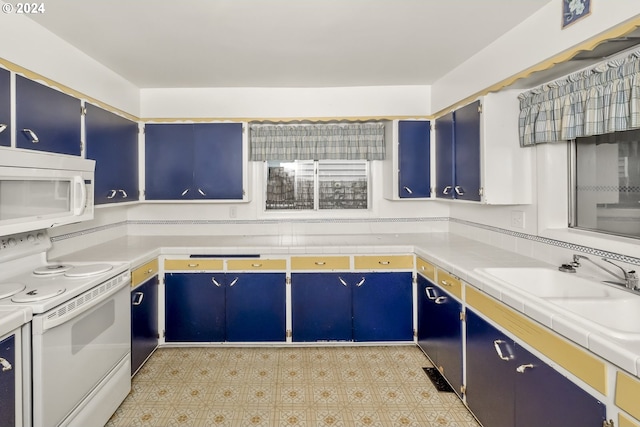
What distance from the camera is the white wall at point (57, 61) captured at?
183 cm

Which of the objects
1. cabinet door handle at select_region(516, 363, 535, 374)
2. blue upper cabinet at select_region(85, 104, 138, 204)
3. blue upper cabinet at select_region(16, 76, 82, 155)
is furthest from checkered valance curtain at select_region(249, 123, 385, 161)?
cabinet door handle at select_region(516, 363, 535, 374)

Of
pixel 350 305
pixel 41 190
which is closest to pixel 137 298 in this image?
pixel 41 190

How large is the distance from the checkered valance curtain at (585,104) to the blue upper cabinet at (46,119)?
2.87 metres

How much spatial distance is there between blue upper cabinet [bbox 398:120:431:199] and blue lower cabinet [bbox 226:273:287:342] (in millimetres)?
1430

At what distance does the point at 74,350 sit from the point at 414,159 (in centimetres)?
286

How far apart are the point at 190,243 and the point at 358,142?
1846 mm

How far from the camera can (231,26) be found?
209 cm

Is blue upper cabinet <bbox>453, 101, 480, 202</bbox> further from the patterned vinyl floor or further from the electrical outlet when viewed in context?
the patterned vinyl floor

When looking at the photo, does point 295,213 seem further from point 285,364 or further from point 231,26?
point 231,26

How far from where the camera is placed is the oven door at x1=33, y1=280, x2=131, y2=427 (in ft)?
4.67

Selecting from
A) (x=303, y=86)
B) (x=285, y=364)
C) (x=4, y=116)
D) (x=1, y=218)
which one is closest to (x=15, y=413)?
(x=1, y=218)

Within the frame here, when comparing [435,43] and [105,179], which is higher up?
[435,43]

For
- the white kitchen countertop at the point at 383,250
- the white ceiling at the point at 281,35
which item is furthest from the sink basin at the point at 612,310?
the white ceiling at the point at 281,35

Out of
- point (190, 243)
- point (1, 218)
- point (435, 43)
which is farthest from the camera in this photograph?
point (190, 243)
